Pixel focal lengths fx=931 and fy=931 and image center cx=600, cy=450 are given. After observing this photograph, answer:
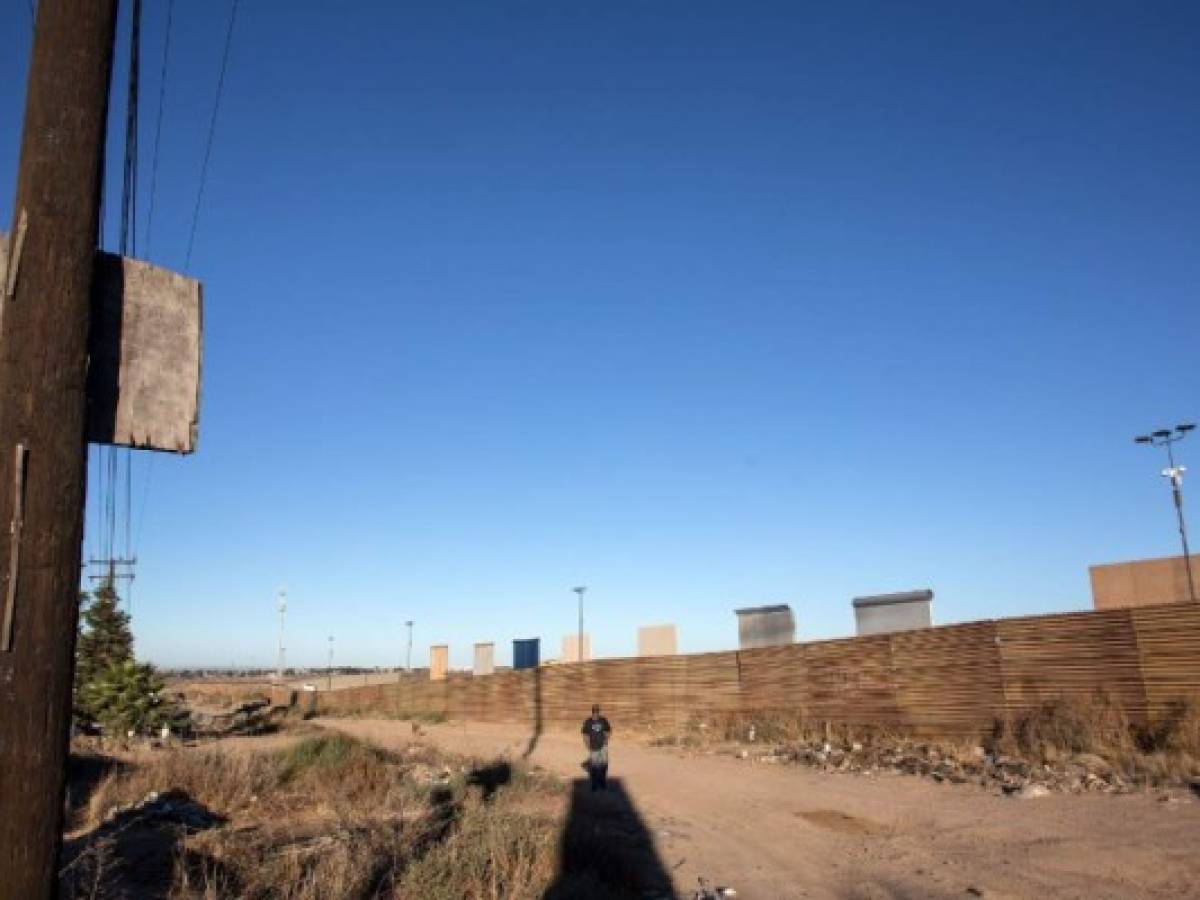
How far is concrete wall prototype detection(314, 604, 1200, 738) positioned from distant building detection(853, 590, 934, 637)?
1.65 m

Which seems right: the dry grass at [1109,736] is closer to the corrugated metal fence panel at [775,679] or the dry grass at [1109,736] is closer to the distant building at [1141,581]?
the corrugated metal fence panel at [775,679]

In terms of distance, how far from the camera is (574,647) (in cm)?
5159

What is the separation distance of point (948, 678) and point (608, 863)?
11.5 m

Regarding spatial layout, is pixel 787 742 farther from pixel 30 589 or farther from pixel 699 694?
pixel 30 589

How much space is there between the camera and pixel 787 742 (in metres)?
21.9

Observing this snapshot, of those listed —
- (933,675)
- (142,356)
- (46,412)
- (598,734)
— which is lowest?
(598,734)

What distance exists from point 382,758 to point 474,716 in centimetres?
2253

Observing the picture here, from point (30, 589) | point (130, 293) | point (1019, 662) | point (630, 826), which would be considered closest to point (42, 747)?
point (30, 589)

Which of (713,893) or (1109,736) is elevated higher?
(1109,736)

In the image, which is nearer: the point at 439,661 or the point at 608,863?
the point at 608,863

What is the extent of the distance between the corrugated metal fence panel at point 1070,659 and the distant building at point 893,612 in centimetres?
408

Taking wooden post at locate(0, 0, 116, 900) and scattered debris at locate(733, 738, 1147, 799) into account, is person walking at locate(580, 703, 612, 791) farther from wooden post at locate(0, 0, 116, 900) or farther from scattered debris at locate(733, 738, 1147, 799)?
wooden post at locate(0, 0, 116, 900)

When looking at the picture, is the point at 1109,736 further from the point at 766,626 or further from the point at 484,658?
the point at 484,658

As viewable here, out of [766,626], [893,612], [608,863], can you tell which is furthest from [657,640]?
[608,863]
